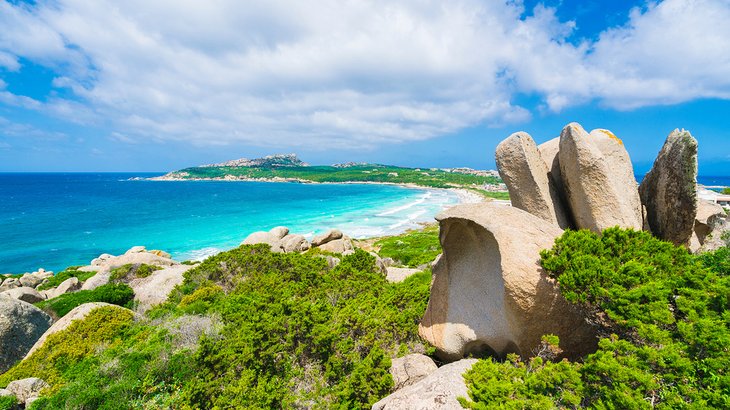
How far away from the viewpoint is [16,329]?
39.2 ft

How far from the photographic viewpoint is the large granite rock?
7.15 m

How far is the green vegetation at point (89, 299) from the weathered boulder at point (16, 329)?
4348 mm

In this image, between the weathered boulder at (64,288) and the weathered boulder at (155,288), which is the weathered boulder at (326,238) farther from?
the weathered boulder at (64,288)

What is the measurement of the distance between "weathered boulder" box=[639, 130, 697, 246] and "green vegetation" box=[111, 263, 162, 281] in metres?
27.7

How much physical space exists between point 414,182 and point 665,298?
7098 inches

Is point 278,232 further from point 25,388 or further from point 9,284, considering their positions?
point 25,388

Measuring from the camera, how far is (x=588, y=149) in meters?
8.56

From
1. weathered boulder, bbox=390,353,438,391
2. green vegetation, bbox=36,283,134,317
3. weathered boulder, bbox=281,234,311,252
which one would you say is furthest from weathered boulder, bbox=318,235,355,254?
weathered boulder, bbox=390,353,438,391

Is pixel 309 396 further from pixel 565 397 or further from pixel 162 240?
pixel 162 240

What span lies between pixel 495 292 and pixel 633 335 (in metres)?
2.78

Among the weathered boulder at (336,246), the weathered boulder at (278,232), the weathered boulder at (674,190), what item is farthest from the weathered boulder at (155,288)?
the weathered boulder at (674,190)

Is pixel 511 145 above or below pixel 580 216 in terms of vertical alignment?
above

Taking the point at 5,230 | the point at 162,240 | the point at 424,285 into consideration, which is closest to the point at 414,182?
the point at 162,240

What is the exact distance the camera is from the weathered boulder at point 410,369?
8.27 metres
